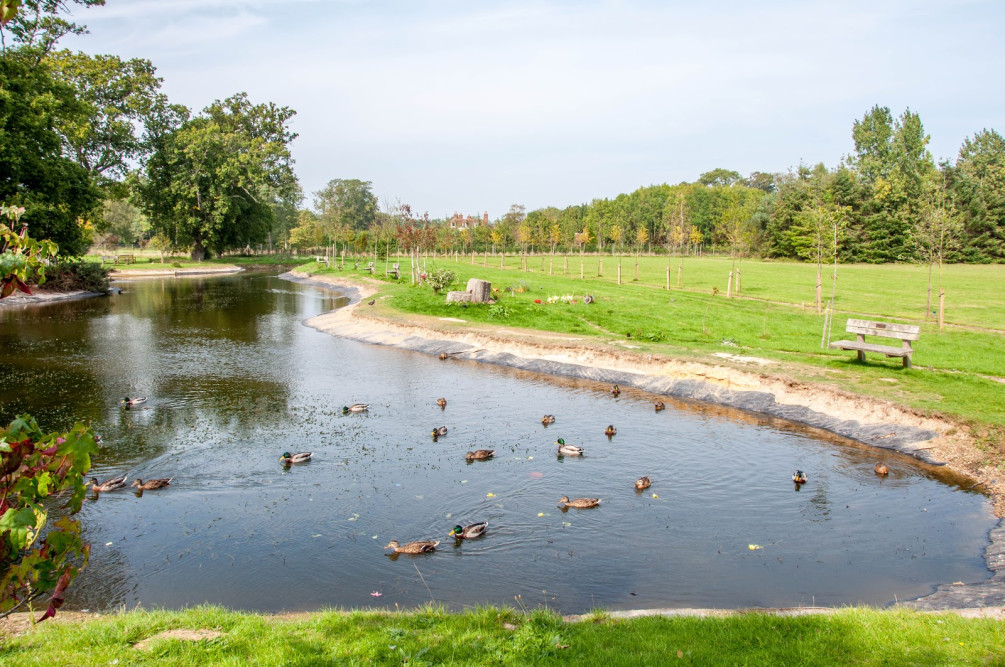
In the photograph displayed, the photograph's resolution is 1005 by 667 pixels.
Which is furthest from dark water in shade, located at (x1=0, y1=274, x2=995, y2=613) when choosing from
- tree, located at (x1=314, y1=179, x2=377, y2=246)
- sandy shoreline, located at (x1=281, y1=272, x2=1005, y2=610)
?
tree, located at (x1=314, y1=179, x2=377, y2=246)

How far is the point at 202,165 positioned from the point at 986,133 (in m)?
116

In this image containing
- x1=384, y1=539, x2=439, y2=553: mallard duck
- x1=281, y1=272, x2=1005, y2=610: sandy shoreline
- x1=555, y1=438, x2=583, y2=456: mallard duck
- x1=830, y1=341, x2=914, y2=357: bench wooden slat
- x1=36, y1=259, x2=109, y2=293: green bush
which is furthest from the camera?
x1=36, y1=259, x2=109, y2=293: green bush

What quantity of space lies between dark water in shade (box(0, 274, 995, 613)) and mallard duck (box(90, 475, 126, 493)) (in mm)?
191

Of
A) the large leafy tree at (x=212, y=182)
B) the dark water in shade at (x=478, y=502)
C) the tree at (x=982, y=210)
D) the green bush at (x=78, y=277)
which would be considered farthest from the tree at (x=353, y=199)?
the dark water in shade at (x=478, y=502)

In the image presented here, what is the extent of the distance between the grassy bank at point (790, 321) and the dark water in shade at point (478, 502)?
331 cm

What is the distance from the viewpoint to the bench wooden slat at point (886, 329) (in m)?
22.1

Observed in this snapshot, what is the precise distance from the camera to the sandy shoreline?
47.6 ft

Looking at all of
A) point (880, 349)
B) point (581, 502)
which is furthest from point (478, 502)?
point (880, 349)

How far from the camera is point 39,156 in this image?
47.8 meters

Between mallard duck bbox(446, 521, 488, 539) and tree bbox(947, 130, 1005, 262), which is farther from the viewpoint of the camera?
tree bbox(947, 130, 1005, 262)

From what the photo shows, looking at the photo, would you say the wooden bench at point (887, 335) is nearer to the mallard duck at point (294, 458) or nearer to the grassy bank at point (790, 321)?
the grassy bank at point (790, 321)

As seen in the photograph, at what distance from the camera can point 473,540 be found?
12516 mm

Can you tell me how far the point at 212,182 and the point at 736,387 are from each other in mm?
82375

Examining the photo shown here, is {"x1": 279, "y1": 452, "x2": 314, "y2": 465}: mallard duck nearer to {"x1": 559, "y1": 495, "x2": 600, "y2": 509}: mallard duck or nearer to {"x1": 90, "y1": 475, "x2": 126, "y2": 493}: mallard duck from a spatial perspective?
{"x1": 90, "y1": 475, "x2": 126, "y2": 493}: mallard duck
